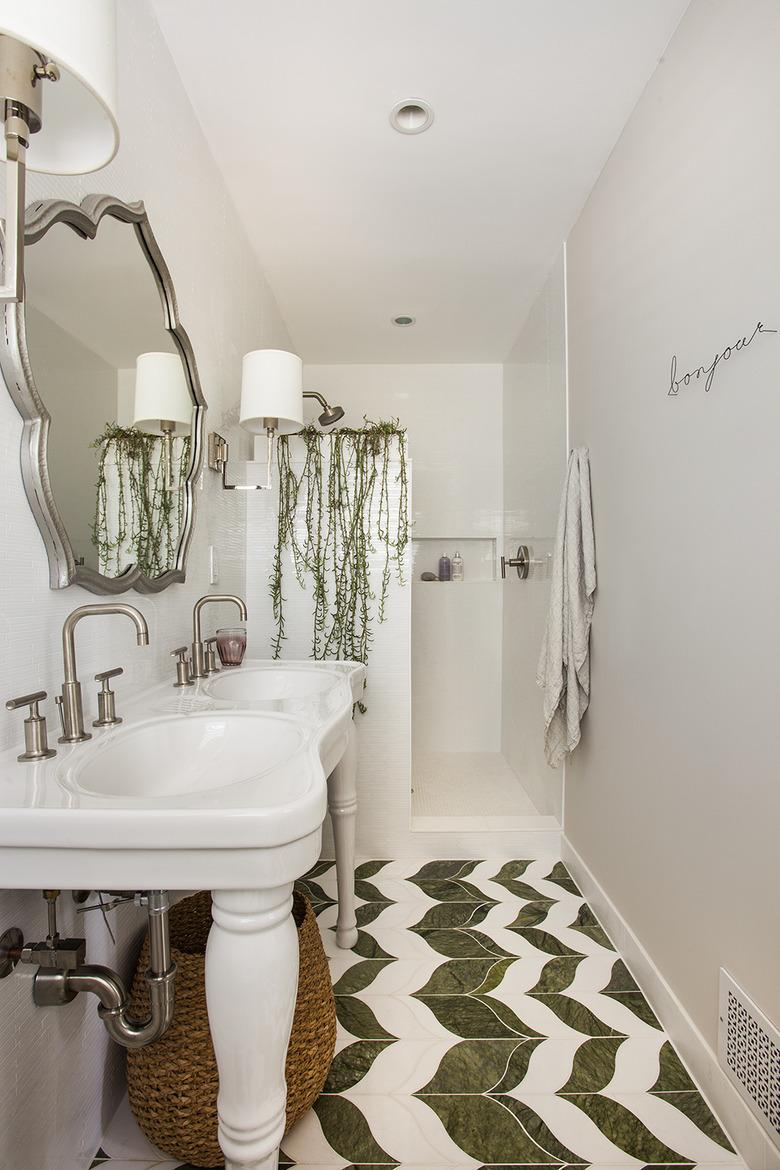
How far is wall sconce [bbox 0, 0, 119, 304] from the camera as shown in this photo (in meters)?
0.73

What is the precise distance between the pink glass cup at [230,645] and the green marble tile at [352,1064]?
1003 mm

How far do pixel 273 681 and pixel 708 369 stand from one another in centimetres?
136

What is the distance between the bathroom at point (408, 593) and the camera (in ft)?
3.44

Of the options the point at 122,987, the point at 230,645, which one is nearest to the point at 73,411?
the point at 230,645

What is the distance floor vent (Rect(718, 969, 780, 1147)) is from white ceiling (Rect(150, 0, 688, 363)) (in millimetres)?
2108

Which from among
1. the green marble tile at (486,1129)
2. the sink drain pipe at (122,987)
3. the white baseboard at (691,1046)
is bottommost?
the green marble tile at (486,1129)

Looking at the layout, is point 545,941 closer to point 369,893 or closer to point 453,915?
point 453,915

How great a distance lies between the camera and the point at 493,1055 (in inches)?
59.2

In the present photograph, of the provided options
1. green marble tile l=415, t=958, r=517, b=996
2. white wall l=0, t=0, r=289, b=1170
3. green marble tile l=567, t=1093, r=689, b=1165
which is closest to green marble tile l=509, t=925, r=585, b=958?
green marble tile l=415, t=958, r=517, b=996

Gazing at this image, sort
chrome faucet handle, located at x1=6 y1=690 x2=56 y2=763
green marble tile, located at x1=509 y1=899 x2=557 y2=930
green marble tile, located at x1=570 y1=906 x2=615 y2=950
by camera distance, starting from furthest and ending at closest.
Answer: green marble tile, located at x1=509 y1=899 x2=557 y2=930 < green marble tile, located at x1=570 y1=906 x2=615 y2=950 < chrome faucet handle, located at x1=6 y1=690 x2=56 y2=763

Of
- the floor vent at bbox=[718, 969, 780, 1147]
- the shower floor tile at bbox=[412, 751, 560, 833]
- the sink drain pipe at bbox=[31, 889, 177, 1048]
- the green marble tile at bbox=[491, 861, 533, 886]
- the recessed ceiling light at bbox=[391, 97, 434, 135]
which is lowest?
the green marble tile at bbox=[491, 861, 533, 886]

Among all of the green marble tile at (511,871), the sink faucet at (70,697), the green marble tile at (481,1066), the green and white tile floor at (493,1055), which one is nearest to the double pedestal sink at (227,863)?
the sink faucet at (70,697)

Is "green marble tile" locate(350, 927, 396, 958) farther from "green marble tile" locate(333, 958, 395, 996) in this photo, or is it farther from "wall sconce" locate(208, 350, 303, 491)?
"wall sconce" locate(208, 350, 303, 491)

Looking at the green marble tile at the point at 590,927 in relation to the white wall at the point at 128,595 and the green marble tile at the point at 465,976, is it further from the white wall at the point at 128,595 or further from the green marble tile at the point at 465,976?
the white wall at the point at 128,595
